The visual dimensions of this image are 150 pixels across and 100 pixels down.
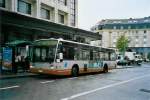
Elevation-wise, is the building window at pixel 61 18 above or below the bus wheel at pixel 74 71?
above

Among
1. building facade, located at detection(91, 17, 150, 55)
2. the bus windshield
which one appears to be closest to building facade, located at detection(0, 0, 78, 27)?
the bus windshield

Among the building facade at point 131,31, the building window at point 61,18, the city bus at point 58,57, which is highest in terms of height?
the building facade at point 131,31

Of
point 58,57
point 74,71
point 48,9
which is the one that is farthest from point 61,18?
point 58,57

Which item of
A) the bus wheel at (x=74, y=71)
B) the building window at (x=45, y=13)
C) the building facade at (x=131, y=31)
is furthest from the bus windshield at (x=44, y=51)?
the building facade at (x=131, y=31)

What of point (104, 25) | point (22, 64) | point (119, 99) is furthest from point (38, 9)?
point (104, 25)

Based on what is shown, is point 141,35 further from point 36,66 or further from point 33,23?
point 36,66

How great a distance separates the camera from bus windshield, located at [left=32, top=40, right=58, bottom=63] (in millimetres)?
17000

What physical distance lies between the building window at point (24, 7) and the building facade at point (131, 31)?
89.7 meters

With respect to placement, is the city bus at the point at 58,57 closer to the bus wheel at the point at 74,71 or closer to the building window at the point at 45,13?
the bus wheel at the point at 74,71

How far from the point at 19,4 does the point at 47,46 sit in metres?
11.6

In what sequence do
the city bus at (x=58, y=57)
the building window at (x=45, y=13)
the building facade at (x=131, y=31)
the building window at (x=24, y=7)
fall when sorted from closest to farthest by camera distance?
the city bus at (x=58, y=57) < the building window at (x=24, y=7) < the building window at (x=45, y=13) < the building facade at (x=131, y=31)

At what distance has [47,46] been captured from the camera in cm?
1734

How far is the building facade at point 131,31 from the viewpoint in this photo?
116 metres

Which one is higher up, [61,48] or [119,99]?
[61,48]
